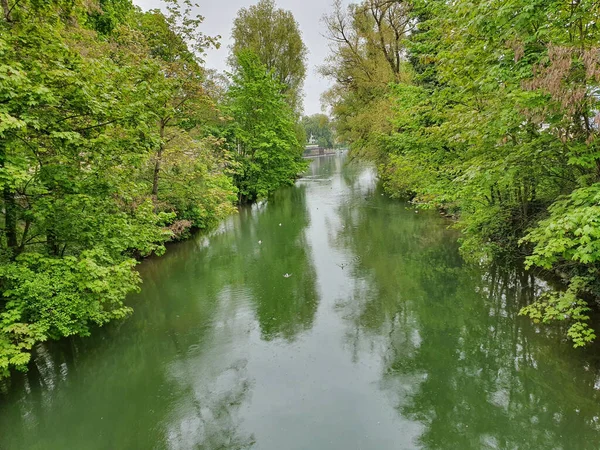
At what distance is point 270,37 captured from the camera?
28.3 m

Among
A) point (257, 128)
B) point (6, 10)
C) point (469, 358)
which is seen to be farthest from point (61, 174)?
point (257, 128)

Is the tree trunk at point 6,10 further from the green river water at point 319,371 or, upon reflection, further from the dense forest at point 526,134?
the dense forest at point 526,134

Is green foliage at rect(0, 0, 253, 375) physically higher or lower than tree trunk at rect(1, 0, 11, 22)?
lower

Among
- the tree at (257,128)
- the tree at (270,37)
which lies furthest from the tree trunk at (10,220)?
the tree at (270,37)

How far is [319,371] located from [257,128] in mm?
18281

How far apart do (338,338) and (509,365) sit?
3063mm

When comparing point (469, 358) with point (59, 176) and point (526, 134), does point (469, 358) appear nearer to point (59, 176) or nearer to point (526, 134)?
point (526, 134)

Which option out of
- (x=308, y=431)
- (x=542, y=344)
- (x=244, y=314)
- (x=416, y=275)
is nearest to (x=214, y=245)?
(x=244, y=314)

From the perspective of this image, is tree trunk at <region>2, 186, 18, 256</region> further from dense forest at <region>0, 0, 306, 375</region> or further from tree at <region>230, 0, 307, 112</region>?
tree at <region>230, 0, 307, 112</region>

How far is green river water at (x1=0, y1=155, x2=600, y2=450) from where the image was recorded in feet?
15.8

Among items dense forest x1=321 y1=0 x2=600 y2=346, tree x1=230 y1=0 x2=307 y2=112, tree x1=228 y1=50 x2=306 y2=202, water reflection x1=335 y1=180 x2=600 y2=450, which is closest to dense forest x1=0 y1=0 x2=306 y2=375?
water reflection x1=335 y1=180 x2=600 y2=450

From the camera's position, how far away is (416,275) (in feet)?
33.9

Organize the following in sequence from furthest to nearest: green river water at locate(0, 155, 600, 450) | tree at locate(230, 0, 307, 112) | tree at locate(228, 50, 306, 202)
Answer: tree at locate(230, 0, 307, 112) → tree at locate(228, 50, 306, 202) → green river water at locate(0, 155, 600, 450)

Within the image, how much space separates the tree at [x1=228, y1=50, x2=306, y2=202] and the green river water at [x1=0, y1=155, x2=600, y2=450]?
12.4 metres
